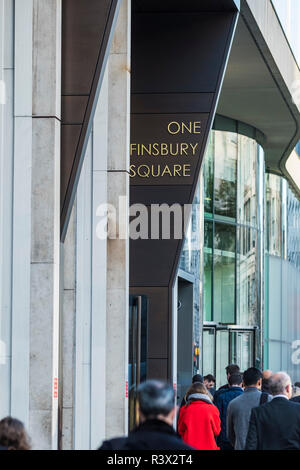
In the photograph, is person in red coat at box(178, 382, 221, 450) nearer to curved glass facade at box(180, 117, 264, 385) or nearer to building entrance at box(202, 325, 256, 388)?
curved glass facade at box(180, 117, 264, 385)

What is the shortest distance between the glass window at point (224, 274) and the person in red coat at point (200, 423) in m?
16.4

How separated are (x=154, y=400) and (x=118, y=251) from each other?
321 inches

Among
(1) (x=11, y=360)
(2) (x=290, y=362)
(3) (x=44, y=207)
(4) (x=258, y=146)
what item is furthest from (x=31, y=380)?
(2) (x=290, y=362)

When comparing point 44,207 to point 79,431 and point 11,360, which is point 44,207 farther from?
point 79,431

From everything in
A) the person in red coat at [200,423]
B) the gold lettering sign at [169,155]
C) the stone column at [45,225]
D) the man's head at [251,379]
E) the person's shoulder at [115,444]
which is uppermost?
the gold lettering sign at [169,155]

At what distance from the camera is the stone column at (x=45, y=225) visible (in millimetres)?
9461

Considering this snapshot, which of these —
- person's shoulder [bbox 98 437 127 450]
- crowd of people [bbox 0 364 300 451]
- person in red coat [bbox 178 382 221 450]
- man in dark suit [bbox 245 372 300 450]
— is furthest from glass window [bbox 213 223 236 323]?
person's shoulder [bbox 98 437 127 450]

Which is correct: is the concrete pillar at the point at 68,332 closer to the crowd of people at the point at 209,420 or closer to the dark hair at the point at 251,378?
the crowd of people at the point at 209,420

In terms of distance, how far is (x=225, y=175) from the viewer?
1105 inches

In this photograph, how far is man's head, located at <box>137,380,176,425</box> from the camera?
5.17 metres

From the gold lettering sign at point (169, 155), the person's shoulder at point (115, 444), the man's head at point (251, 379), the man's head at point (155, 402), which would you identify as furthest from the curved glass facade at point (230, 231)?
the man's head at point (155, 402)

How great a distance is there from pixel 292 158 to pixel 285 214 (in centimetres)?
260

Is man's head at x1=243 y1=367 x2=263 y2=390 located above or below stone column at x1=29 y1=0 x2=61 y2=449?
below
